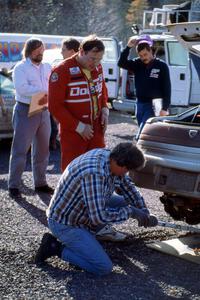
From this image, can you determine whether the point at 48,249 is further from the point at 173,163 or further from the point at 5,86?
the point at 5,86

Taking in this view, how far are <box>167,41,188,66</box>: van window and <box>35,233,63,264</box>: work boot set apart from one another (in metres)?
9.82

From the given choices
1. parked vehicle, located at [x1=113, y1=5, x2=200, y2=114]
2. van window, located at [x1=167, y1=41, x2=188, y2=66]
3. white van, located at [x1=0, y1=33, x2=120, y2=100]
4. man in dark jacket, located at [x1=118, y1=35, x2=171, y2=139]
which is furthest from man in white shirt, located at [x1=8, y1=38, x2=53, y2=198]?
white van, located at [x1=0, y1=33, x2=120, y2=100]

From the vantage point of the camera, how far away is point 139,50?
299 inches

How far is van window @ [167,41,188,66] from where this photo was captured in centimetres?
1430

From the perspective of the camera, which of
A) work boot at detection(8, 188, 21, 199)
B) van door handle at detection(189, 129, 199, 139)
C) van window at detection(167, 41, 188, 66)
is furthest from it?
van window at detection(167, 41, 188, 66)

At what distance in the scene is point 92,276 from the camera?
485 centimetres

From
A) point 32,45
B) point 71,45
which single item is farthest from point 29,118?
point 71,45

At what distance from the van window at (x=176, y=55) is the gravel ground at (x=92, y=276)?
826cm

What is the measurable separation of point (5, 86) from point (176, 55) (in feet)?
16.8

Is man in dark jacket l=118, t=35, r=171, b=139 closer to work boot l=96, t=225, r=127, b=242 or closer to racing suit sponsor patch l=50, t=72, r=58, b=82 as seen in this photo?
racing suit sponsor patch l=50, t=72, r=58, b=82

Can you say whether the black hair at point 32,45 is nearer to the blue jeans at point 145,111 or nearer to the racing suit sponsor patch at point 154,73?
the racing suit sponsor patch at point 154,73

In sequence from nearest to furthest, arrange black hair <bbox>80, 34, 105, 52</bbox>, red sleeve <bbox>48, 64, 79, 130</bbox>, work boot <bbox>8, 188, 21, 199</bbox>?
black hair <bbox>80, 34, 105, 52</bbox> < red sleeve <bbox>48, 64, 79, 130</bbox> < work boot <bbox>8, 188, 21, 199</bbox>

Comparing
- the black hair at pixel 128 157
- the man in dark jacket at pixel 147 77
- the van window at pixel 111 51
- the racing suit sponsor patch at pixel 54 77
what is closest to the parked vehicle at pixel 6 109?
the man in dark jacket at pixel 147 77

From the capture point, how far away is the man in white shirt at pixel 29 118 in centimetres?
702
